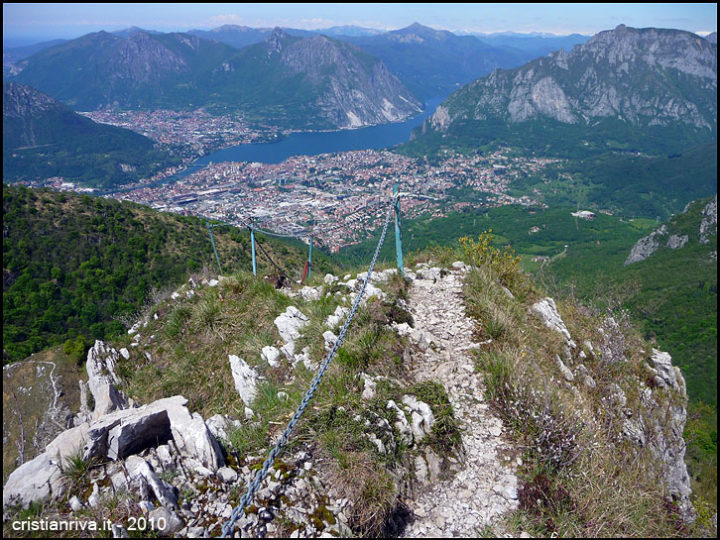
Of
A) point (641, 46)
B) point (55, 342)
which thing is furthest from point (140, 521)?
point (641, 46)

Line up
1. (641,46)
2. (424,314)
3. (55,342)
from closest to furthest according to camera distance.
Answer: (424,314) → (55,342) → (641,46)

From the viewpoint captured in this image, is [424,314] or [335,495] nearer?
[335,495]

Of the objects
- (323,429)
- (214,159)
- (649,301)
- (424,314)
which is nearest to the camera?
(323,429)

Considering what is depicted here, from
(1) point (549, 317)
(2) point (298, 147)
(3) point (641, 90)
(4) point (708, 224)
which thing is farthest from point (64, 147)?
(3) point (641, 90)

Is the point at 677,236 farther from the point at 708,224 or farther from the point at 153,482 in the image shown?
the point at 153,482

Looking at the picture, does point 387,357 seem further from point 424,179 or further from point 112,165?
point 112,165


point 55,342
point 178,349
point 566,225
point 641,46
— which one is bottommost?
point 566,225

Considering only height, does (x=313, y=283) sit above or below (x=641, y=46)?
below

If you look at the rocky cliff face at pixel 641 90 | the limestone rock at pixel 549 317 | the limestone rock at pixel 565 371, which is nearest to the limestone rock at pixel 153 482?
the limestone rock at pixel 565 371
